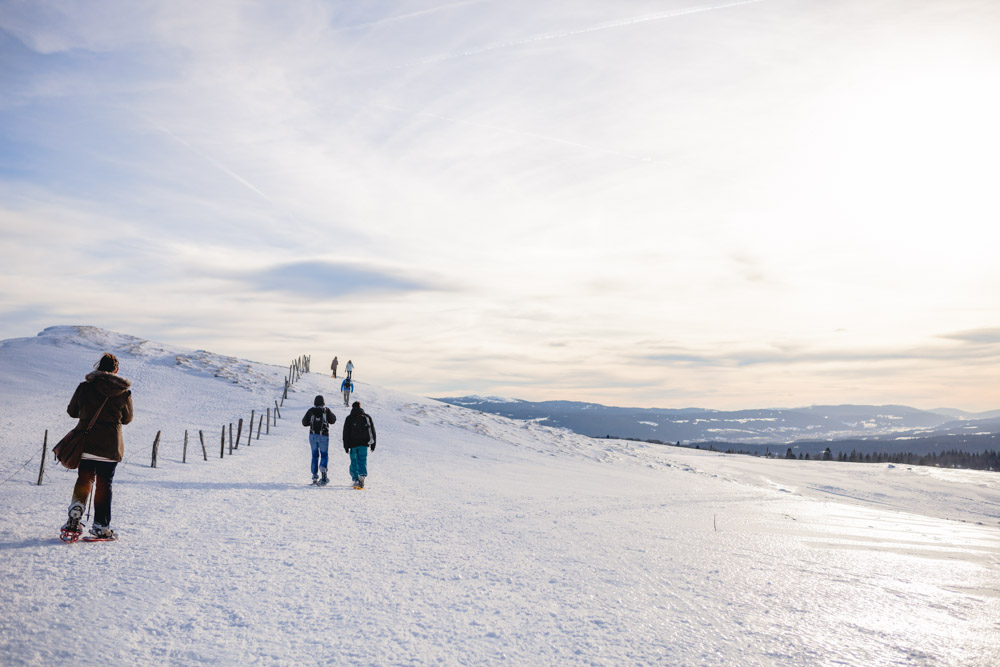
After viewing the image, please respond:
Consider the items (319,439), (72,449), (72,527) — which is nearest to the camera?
(72,527)

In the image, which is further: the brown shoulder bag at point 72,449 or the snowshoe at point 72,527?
the brown shoulder bag at point 72,449

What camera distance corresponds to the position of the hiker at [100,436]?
23.7 feet

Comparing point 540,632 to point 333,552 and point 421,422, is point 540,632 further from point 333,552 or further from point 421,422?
point 421,422

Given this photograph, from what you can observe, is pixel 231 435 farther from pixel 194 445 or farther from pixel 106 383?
pixel 106 383

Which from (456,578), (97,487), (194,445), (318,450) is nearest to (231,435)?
(194,445)

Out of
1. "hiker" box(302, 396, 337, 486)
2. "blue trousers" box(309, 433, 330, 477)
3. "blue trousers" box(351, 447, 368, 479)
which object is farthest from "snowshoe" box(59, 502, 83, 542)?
"blue trousers" box(351, 447, 368, 479)

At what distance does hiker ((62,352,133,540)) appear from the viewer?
722 centimetres

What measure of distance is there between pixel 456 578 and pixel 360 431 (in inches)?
298

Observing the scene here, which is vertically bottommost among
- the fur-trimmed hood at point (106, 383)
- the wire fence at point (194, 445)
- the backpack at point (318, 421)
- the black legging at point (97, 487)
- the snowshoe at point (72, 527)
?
the wire fence at point (194, 445)

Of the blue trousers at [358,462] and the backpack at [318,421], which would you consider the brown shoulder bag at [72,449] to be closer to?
the backpack at [318,421]

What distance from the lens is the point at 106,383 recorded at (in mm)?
7395

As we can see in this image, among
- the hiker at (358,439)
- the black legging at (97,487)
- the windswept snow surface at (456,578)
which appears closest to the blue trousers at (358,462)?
the hiker at (358,439)

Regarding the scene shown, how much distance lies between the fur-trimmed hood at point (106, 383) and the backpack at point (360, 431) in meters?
6.52

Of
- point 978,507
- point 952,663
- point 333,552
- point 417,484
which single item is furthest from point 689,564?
point 978,507
